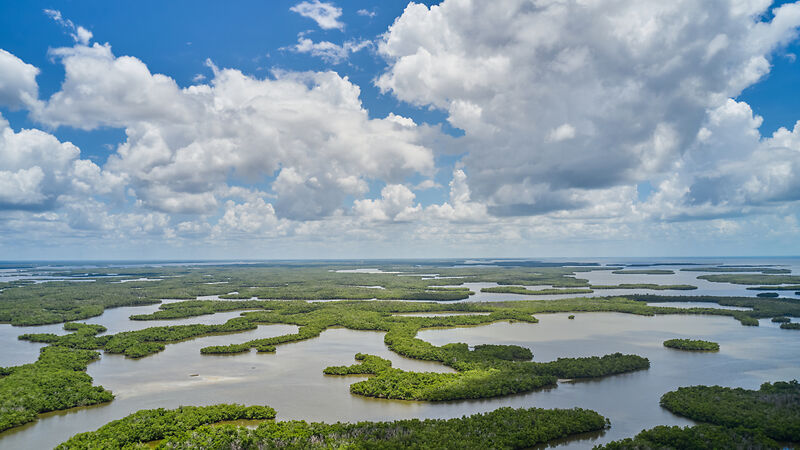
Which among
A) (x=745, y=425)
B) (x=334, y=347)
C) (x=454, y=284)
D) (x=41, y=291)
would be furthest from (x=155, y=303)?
(x=745, y=425)

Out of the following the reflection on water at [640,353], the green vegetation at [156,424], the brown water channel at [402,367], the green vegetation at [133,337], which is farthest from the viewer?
the green vegetation at [133,337]

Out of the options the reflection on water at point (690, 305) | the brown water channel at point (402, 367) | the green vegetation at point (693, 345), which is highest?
the green vegetation at point (693, 345)

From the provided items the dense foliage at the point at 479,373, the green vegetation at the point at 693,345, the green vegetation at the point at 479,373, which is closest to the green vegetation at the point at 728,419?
the green vegetation at the point at 479,373

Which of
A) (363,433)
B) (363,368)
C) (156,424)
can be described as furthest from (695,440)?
(156,424)

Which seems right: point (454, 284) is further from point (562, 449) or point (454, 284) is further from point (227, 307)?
point (562, 449)

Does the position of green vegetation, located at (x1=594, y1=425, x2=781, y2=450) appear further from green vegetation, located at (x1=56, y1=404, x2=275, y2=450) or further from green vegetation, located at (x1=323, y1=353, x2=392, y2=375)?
green vegetation, located at (x1=56, y1=404, x2=275, y2=450)

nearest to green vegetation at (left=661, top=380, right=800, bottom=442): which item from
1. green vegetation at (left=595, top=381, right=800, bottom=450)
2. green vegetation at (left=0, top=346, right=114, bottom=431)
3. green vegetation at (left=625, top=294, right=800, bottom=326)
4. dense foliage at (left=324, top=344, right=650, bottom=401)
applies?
green vegetation at (left=595, top=381, right=800, bottom=450)

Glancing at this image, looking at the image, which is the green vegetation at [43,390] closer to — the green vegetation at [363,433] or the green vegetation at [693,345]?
the green vegetation at [363,433]

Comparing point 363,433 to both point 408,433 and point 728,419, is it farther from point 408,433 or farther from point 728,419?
point 728,419
